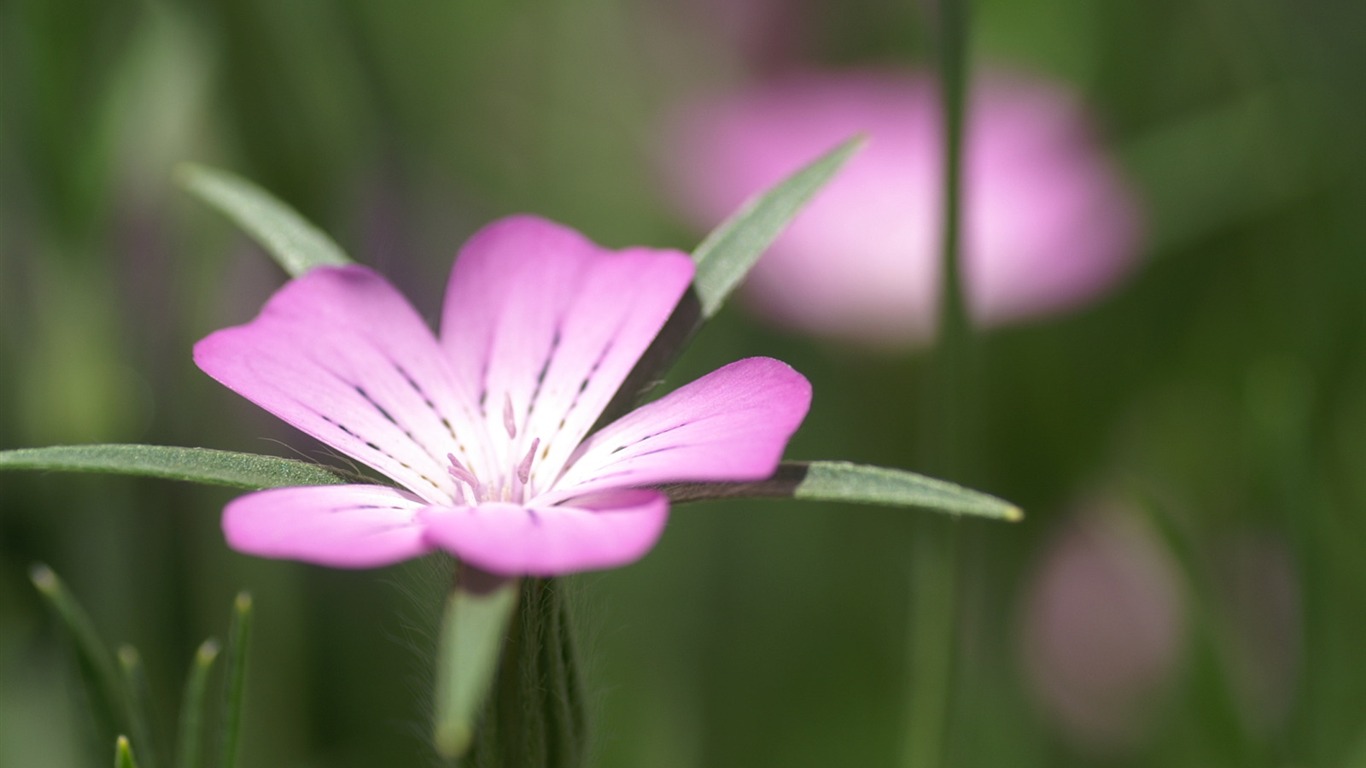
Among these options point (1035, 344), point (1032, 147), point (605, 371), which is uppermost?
point (1032, 147)

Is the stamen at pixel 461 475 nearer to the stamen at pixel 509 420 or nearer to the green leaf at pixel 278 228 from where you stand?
the stamen at pixel 509 420

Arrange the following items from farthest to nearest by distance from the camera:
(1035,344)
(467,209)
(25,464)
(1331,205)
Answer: (467,209) → (1035,344) → (1331,205) → (25,464)

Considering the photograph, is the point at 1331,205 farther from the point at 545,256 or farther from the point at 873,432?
the point at 545,256

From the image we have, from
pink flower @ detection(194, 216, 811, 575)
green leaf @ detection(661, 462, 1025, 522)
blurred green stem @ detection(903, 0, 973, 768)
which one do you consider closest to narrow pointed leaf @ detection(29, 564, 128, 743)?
pink flower @ detection(194, 216, 811, 575)

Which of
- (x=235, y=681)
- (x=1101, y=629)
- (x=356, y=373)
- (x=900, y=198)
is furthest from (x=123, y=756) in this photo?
(x=900, y=198)

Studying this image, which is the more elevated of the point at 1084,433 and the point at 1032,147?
the point at 1032,147

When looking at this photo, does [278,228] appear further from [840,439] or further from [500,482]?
[840,439]

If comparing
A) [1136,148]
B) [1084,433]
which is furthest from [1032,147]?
[1084,433]
